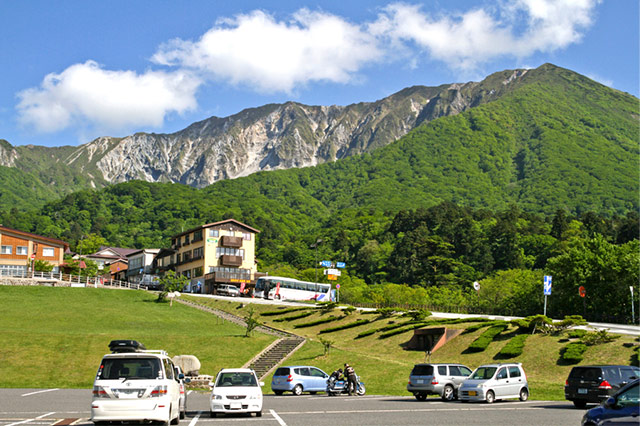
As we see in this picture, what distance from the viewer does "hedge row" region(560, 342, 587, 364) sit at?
38406mm

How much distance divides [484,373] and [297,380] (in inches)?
428

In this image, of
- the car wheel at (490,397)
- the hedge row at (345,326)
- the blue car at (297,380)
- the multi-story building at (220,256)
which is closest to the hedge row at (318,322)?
the hedge row at (345,326)

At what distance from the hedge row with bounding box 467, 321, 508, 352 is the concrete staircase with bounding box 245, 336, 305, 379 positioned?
47.0 feet

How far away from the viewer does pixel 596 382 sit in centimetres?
2459

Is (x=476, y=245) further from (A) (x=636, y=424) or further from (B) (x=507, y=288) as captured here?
(A) (x=636, y=424)

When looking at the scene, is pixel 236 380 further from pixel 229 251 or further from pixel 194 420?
pixel 229 251

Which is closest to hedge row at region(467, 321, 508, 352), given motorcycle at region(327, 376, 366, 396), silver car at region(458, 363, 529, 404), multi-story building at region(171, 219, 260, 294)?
motorcycle at region(327, 376, 366, 396)

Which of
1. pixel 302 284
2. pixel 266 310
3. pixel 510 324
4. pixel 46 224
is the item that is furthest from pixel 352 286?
pixel 46 224

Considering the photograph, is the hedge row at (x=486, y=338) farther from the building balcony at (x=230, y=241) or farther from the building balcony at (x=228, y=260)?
the building balcony at (x=230, y=241)

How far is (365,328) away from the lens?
59562mm

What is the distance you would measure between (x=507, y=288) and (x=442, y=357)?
6379 cm

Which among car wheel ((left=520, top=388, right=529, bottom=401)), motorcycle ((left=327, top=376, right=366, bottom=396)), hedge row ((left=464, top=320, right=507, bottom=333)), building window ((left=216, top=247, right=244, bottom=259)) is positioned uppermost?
building window ((left=216, top=247, right=244, bottom=259))

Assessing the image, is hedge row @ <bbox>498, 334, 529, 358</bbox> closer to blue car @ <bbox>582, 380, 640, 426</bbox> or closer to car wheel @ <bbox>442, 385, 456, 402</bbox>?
car wheel @ <bbox>442, 385, 456, 402</bbox>

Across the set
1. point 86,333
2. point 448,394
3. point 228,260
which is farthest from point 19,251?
point 448,394
